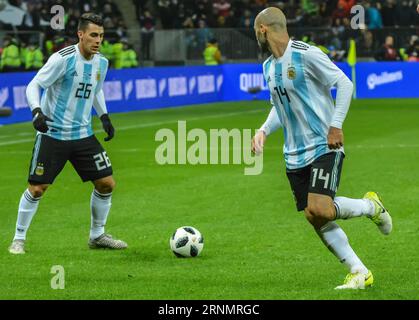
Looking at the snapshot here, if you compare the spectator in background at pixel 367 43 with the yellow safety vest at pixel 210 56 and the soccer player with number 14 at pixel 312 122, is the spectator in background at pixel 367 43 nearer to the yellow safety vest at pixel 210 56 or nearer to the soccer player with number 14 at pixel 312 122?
the yellow safety vest at pixel 210 56

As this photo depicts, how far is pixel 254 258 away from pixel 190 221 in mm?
2321

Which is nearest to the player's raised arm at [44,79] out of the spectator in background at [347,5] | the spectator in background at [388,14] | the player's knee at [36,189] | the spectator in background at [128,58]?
the player's knee at [36,189]

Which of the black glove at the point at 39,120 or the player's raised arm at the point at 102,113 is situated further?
the player's raised arm at the point at 102,113

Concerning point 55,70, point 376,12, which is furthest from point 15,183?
point 376,12

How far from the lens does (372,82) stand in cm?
3569

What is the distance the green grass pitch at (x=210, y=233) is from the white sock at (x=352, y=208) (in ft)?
1.87

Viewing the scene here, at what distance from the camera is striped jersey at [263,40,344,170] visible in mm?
8211

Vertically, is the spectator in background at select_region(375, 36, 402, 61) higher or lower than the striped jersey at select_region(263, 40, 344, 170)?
lower

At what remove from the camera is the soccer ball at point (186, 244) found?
9852mm

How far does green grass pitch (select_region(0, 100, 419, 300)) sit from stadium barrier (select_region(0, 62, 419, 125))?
5.32m

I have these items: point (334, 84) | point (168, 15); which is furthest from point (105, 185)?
point (168, 15)

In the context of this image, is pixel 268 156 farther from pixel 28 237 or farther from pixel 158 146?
pixel 28 237

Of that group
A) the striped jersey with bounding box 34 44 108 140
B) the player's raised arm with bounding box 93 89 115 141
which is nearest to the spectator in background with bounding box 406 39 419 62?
the player's raised arm with bounding box 93 89 115 141

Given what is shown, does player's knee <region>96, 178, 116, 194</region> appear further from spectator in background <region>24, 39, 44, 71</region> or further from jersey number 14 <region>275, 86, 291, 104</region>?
spectator in background <region>24, 39, 44, 71</region>
